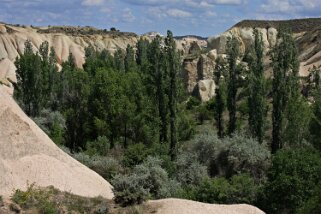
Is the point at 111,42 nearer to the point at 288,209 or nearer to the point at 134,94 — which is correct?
the point at 134,94

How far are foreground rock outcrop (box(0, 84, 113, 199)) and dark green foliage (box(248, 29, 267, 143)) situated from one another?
60.9ft

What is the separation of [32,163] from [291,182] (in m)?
13.1

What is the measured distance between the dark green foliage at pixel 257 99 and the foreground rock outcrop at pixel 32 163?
18558mm

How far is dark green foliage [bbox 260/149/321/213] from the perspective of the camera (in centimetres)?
2808

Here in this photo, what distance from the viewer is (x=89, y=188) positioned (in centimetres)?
2695

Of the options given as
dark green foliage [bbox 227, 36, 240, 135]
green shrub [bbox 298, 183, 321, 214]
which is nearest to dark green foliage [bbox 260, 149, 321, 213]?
green shrub [bbox 298, 183, 321, 214]

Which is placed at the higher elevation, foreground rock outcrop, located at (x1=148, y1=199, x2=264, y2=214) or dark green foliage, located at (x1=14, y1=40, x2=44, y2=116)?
dark green foliage, located at (x1=14, y1=40, x2=44, y2=116)

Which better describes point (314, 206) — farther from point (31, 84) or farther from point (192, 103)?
point (192, 103)

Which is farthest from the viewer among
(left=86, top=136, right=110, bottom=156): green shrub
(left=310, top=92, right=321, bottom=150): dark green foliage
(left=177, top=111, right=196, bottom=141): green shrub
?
(left=177, top=111, right=196, bottom=141): green shrub

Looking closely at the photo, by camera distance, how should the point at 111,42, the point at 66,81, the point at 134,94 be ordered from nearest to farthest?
the point at 134,94 < the point at 66,81 < the point at 111,42

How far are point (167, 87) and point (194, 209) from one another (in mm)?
25368

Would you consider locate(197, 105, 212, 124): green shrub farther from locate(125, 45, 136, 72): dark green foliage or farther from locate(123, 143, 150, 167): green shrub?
locate(123, 143, 150, 167): green shrub

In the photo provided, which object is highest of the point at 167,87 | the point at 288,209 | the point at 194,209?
the point at 167,87

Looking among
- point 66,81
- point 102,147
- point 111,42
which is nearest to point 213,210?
point 102,147
